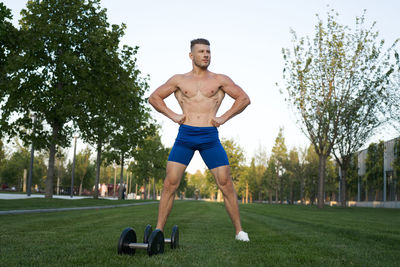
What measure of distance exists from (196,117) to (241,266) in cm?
191

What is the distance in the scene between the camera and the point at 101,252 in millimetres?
3791

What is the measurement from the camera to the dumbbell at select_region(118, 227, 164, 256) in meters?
3.60

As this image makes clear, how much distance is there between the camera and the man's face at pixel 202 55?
480cm

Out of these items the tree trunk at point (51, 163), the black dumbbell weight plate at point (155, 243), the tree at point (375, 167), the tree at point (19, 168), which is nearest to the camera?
the black dumbbell weight plate at point (155, 243)

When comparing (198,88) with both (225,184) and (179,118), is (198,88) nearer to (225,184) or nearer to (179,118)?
(179,118)

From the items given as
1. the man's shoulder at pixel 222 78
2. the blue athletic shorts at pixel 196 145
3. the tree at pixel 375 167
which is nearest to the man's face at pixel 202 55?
the man's shoulder at pixel 222 78

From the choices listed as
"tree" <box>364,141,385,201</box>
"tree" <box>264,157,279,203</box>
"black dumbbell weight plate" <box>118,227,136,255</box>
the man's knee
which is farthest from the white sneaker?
"tree" <box>264,157,279,203</box>

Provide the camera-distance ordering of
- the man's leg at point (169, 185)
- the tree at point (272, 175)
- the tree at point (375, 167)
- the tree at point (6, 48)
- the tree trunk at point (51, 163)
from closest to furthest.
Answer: the man's leg at point (169, 185)
the tree at point (6, 48)
the tree trunk at point (51, 163)
the tree at point (375, 167)
the tree at point (272, 175)

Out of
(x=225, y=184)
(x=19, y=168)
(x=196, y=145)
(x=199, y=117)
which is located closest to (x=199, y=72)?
(x=199, y=117)

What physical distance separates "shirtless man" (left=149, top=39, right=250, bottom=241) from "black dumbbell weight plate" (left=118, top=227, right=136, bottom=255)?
663 millimetres

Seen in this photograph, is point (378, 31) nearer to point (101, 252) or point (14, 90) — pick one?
point (14, 90)

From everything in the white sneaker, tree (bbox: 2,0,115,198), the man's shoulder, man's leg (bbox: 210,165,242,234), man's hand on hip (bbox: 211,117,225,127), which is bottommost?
the white sneaker

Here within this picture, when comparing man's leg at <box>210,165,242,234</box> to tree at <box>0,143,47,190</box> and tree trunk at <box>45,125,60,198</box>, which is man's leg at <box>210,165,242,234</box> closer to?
tree trunk at <box>45,125,60,198</box>

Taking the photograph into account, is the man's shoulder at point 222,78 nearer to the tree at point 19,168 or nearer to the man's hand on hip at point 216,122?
the man's hand on hip at point 216,122
